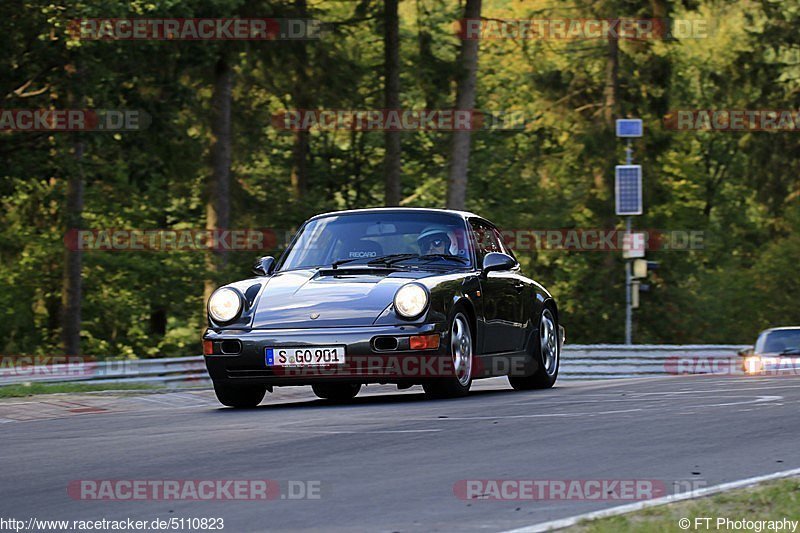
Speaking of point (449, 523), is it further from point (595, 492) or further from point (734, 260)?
point (734, 260)

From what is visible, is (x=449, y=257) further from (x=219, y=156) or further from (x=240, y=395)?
(x=219, y=156)

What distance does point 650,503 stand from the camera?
6.68 metres

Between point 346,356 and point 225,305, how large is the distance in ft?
3.90

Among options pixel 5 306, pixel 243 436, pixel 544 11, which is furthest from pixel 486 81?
pixel 243 436

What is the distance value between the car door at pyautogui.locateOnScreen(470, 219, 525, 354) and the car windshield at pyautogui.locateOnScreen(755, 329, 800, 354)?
1558 centimetres

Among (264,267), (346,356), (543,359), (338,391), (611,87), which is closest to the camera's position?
(346,356)

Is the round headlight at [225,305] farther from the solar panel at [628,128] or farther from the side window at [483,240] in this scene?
the solar panel at [628,128]

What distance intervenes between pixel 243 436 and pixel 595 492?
309 cm

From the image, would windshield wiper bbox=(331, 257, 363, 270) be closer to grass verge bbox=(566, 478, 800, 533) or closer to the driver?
the driver

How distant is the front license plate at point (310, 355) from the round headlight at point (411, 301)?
0.57 meters

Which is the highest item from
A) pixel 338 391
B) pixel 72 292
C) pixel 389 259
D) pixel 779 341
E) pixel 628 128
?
pixel 628 128

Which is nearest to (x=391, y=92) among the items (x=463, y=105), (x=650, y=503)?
(x=463, y=105)

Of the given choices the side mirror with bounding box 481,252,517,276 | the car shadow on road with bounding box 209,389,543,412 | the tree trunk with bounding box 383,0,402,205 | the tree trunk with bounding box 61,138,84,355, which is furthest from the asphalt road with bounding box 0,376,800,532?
the tree trunk with bounding box 383,0,402,205

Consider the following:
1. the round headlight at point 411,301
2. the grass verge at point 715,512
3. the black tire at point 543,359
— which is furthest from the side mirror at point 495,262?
the grass verge at point 715,512
